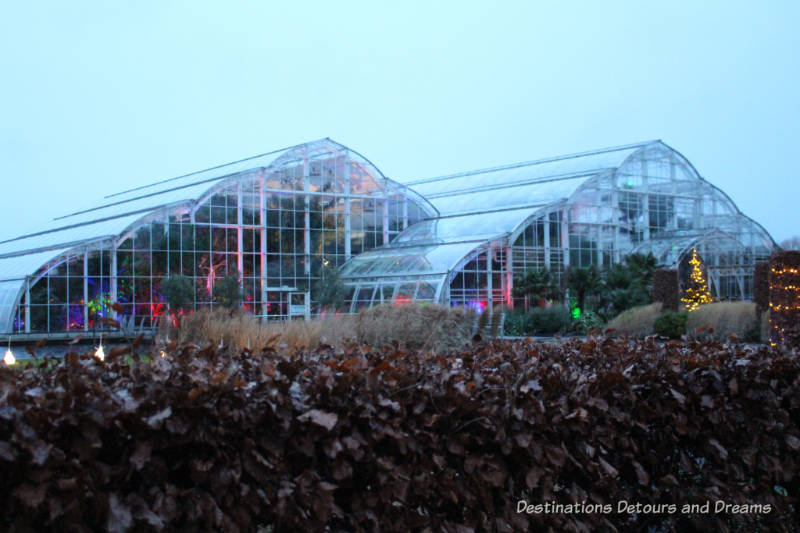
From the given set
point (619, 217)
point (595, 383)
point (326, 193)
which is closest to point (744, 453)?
point (595, 383)

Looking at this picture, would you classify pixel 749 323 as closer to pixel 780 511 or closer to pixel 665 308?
pixel 665 308

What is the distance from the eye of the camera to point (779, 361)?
548cm

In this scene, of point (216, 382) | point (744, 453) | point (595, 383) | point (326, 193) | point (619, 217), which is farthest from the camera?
point (619, 217)

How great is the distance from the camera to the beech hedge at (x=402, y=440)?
3.22 metres

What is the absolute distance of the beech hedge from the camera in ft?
10.6

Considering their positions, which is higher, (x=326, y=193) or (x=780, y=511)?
(x=326, y=193)

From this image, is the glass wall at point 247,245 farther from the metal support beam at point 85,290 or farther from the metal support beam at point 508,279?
the metal support beam at point 508,279

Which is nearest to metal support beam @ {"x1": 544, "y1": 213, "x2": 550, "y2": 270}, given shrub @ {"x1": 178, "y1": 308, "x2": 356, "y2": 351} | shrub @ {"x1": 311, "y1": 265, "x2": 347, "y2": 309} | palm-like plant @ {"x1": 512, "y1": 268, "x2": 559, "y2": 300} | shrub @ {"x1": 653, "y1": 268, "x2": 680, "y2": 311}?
palm-like plant @ {"x1": 512, "y1": 268, "x2": 559, "y2": 300}

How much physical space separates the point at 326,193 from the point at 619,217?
45.8 feet

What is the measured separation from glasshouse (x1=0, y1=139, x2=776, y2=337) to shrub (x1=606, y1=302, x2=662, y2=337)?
6.14 meters

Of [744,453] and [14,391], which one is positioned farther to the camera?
[744,453]

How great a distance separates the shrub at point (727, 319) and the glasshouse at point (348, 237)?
28.3 feet

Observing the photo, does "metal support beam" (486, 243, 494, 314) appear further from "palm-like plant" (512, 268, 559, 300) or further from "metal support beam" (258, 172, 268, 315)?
"metal support beam" (258, 172, 268, 315)

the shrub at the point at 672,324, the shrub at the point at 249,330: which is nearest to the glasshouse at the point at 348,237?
the shrub at the point at 672,324
